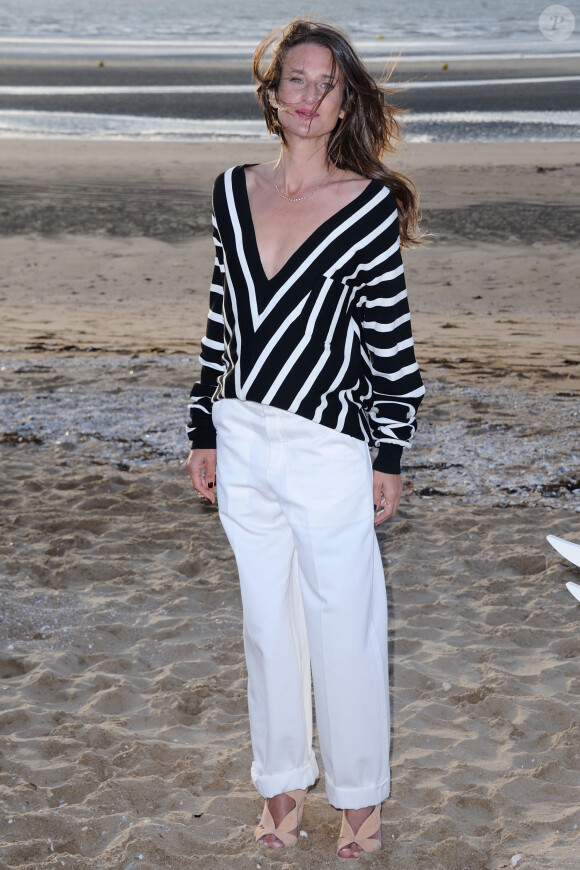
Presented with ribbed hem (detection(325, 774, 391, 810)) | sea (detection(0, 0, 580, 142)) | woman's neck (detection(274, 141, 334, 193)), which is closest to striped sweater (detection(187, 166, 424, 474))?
woman's neck (detection(274, 141, 334, 193))

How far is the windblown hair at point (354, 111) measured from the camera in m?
2.39

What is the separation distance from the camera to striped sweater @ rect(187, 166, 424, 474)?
2377mm

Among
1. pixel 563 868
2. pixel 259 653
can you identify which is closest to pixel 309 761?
pixel 259 653

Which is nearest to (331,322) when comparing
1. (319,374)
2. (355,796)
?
(319,374)

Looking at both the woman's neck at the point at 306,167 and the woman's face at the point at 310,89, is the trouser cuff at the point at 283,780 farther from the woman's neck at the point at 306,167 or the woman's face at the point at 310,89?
the woman's face at the point at 310,89

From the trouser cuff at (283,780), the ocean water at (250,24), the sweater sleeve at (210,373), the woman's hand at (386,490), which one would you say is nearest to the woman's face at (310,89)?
the sweater sleeve at (210,373)

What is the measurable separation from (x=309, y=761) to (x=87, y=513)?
2.77 m

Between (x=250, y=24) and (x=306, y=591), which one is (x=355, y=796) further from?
(x=250, y=24)

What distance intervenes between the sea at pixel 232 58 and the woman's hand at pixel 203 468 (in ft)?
3.75

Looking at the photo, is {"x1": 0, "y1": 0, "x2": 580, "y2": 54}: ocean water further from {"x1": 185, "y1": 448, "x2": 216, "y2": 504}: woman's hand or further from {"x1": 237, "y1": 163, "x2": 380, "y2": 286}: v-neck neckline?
{"x1": 237, "y1": 163, "x2": 380, "y2": 286}: v-neck neckline

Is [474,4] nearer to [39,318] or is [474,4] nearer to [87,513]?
[39,318]

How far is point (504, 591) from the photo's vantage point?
177 inches

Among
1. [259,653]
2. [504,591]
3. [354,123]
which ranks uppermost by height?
[354,123]

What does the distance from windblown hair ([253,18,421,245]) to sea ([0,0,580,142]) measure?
0.16 metres
